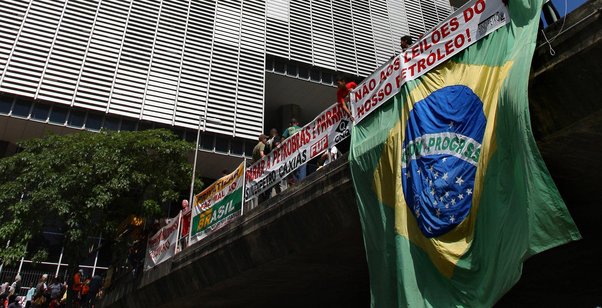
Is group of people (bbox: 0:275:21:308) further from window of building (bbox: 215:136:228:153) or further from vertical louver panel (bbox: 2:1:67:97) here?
window of building (bbox: 215:136:228:153)

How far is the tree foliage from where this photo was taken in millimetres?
14250

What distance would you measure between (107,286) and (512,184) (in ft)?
47.3

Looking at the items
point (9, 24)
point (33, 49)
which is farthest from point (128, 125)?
point (9, 24)

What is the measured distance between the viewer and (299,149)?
9.97 m

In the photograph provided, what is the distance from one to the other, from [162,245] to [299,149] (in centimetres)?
620

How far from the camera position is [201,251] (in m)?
11.7

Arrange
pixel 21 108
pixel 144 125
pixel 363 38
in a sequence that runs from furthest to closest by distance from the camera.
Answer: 1. pixel 363 38
2. pixel 144 125
3. pixel 21 108

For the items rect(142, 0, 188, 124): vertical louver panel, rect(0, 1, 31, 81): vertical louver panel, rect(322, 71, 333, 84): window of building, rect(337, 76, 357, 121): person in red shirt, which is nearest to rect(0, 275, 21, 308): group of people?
rect(142, 0, 188, 124): vertical louver panel

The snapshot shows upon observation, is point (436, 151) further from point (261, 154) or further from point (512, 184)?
point (261, 154)

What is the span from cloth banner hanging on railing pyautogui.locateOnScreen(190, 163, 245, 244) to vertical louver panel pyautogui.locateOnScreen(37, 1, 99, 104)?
617 inches

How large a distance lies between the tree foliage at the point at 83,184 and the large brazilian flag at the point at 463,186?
1013cm

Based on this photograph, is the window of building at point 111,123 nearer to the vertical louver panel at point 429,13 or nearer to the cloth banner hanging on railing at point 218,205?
the cloth banner hanging on railing at point 218,205

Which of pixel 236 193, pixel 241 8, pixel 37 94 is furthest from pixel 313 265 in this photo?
pixel 241 8

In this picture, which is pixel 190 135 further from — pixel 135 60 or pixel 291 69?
pixel 291 69
